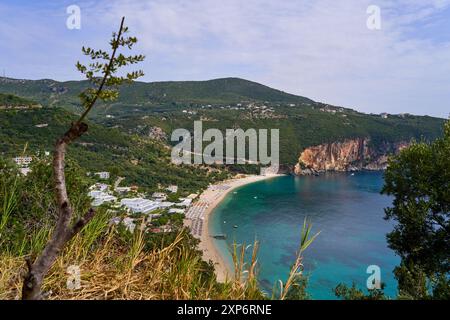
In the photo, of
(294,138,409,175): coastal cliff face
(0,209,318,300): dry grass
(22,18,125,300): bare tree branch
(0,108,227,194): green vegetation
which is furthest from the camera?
(294,138,409,175): coastal cliff face

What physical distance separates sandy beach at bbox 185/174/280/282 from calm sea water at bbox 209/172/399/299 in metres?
1.01

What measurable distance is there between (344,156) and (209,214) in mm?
61011

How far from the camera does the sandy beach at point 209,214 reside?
26.8m

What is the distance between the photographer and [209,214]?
143ft

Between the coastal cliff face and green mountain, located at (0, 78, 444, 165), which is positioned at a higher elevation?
green mountain, located at (0, 78, 444, 165)

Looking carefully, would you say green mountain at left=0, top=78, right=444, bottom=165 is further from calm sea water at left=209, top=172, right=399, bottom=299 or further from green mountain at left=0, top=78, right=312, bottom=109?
calm sea water at left=209, top=172, right=399, bottom=299

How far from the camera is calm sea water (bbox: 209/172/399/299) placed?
91.5 ft

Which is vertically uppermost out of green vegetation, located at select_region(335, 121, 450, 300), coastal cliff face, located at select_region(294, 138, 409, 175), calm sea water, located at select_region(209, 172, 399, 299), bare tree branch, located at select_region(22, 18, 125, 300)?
bare tree branch, located at select_region(22, 18, 125, 300)

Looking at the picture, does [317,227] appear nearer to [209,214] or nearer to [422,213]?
[209,214]

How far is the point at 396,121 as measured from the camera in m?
118

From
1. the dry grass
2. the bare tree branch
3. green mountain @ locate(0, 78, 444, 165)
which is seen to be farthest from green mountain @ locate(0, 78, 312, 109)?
the bare tree branch

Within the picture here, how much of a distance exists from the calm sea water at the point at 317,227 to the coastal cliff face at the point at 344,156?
17.1 meters

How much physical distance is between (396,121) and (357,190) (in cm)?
6684

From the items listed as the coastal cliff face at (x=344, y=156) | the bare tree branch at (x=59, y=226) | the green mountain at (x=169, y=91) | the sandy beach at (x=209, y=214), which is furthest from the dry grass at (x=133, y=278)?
the green mountain at (x=169, y=91)
